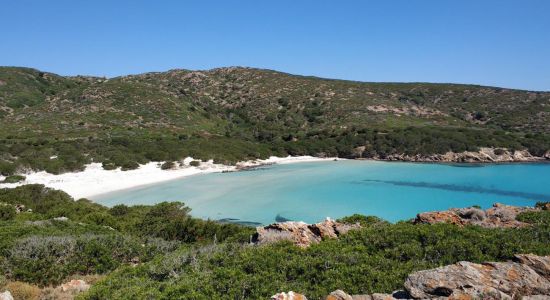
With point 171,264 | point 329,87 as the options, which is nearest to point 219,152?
point 171,264

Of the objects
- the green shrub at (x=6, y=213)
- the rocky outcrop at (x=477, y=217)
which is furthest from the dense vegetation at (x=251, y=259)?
the green shrub at (x=6, y=213)

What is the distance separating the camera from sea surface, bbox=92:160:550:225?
26.5 meters

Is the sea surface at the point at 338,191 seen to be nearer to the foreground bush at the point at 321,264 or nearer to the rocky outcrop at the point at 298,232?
the rocky outcrop at the point at 298,232

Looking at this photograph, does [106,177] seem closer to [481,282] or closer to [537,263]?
[481,282]

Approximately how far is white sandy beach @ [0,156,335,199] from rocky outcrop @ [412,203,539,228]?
25710 millimetres

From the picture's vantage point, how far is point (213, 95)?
301 ft

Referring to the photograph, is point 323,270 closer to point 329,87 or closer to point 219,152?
point 219,152

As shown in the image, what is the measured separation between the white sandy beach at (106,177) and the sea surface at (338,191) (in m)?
1.82

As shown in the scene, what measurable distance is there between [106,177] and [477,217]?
3179 cm

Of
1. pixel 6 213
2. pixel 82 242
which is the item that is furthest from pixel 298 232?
pixel 6 213

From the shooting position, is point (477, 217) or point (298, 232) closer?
point (298, 232)

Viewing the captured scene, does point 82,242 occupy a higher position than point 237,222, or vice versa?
point 82,242

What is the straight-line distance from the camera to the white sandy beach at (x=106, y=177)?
31.0 metres

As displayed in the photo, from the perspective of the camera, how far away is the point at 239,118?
7831cm
